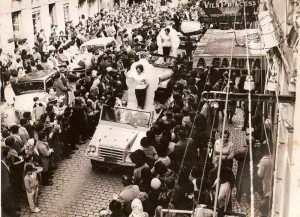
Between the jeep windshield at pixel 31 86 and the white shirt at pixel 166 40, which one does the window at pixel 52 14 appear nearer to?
the white shirt at pixel 166 40

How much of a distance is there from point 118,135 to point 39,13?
6.55m

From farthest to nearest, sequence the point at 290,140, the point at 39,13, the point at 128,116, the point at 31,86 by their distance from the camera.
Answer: the point at 39,13 → the point at 31,86 → the point at 128,116 → the point at 290,140

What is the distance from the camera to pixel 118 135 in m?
7.36

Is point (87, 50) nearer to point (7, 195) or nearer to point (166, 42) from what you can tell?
point (166, 42)

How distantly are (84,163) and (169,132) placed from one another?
2.00 meters

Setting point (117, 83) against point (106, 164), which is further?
point (117, 83)

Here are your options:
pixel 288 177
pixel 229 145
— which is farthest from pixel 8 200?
pixel 288 177

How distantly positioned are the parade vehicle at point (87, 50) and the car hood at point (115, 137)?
398 cm

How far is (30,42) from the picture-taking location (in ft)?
39.3

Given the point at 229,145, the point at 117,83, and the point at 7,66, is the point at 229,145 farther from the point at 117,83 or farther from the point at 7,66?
the point at 7,66

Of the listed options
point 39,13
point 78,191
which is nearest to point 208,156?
point 78,191

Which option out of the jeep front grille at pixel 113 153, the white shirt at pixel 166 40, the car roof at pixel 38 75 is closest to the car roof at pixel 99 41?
the white shirt at pixel 166 40

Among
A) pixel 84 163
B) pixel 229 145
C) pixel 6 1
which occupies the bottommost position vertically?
pixel 84 163

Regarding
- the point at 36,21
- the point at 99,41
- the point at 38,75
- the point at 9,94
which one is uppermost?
the point at 36,21
